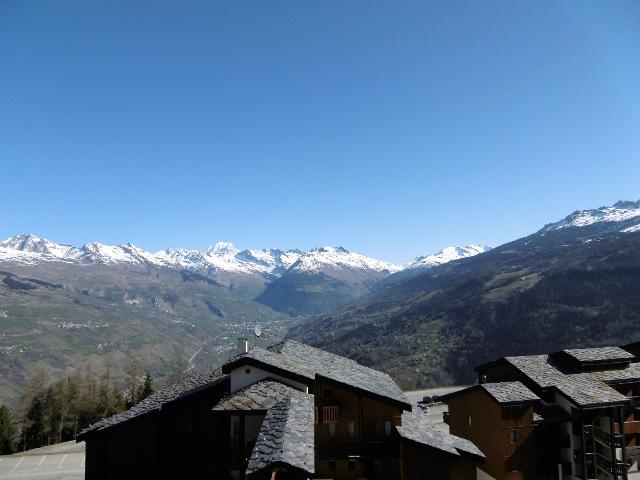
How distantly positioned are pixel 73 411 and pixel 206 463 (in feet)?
296

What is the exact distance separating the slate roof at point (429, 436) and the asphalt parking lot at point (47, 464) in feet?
139

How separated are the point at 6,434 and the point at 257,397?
279 ft

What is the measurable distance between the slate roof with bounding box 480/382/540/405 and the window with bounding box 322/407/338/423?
1927cm

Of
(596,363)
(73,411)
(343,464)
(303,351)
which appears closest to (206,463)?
(343,464)

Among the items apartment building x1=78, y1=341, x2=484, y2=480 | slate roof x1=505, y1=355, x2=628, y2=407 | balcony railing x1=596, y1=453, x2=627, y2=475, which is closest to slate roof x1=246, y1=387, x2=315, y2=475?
apartment building x1=78, y1=341, x2=484, y2=480

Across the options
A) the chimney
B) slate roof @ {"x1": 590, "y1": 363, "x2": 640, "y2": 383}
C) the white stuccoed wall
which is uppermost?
the chimney

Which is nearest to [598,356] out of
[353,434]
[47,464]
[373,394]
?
[373,394]

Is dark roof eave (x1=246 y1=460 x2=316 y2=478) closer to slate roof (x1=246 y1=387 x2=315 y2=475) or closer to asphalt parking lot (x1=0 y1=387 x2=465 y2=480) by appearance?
slate roof (x1=246 y1=387 x2=315 y2=475)

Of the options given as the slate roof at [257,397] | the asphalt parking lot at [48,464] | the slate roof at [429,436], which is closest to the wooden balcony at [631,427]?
the asphalt parking lot at [48,464]

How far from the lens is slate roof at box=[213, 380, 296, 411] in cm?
2175

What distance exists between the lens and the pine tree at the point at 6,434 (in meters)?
83.7

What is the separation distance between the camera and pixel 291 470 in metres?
13.9

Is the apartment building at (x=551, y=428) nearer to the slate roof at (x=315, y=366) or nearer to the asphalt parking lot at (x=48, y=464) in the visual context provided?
the slate roof at (x=315, y=366)

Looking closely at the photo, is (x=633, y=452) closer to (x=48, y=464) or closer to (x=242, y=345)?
(x=242, y=345)
